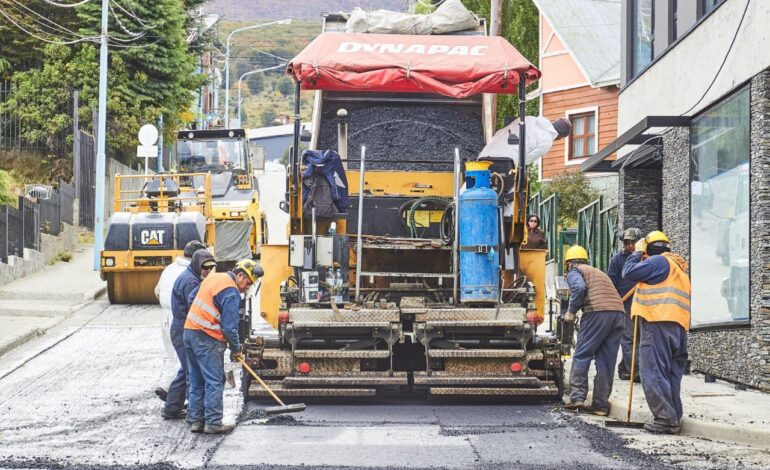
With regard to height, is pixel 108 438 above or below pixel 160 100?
below

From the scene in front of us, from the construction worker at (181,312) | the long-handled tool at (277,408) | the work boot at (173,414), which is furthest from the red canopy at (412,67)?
the work boot at (173,414)

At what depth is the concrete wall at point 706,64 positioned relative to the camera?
13.3m

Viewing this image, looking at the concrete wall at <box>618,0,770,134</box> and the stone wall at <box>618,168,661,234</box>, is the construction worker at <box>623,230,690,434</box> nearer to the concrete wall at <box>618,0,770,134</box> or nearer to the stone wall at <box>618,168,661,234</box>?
the concrete wall at <box>618,0,770,134</box>

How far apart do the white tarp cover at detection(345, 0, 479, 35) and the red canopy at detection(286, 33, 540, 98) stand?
979 millimetres

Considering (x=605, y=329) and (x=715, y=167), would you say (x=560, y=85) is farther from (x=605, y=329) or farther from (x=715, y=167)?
(x=605, y=329)

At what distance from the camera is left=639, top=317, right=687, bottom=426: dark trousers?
1091cm

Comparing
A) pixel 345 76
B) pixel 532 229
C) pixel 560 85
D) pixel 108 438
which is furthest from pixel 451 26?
pixel 560 85

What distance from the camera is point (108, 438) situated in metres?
10.5

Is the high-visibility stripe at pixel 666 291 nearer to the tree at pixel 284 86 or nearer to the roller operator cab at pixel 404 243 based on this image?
the roller operator cab at pixel 404 243

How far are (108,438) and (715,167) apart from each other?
8.06m

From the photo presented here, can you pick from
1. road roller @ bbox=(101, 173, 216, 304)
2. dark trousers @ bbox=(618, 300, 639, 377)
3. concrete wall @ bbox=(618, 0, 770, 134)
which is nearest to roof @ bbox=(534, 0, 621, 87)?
concrete wall @ bbox=(618, 0, 770, 134)

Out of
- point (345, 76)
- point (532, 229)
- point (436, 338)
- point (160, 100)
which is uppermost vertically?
point (160, 100)

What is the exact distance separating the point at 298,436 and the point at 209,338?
1.25 meters

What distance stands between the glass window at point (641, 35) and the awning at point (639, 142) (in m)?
1.59
